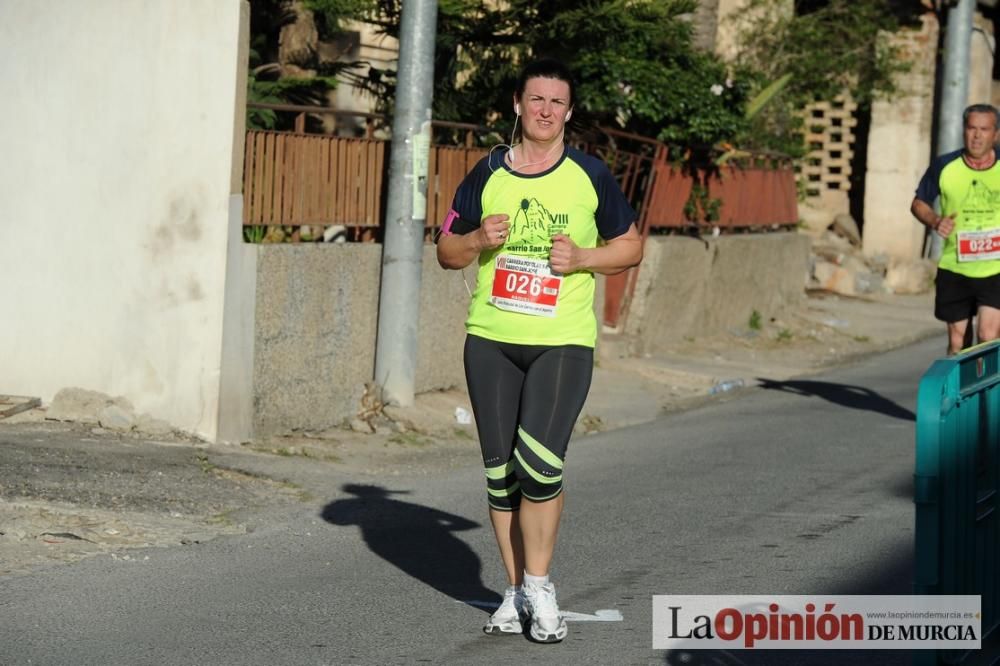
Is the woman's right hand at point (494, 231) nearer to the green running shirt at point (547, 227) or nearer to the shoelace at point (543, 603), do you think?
the green running shirt at point (547, 227)

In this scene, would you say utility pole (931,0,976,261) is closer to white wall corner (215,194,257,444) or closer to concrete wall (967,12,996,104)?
concrete wall (967,12,996,104)

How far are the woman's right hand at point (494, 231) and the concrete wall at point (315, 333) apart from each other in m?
4.51

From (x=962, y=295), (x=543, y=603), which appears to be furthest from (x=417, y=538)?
(x=962, y=295)

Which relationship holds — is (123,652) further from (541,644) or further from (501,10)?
(501,10)

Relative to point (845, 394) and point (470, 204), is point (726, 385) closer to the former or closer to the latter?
point (845, 394)

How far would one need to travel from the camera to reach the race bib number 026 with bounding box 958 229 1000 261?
10.8m

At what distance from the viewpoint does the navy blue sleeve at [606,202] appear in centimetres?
596

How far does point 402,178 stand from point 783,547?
4430 millimetres

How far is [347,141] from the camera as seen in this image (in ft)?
36.8

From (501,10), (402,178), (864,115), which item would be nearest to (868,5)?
(864,115)

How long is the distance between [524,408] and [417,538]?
2213 millimetres

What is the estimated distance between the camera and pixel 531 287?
5.85m

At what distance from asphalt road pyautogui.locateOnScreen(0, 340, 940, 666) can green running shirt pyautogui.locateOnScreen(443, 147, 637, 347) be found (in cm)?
111

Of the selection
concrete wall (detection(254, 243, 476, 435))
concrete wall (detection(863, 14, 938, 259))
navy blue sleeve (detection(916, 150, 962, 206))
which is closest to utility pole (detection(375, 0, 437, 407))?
concrete wall (detection(254, 243, 476, 435))
